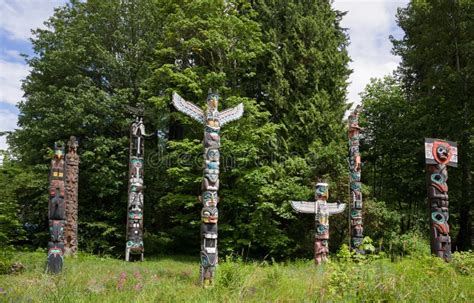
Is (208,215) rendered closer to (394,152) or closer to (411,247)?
(411,247)

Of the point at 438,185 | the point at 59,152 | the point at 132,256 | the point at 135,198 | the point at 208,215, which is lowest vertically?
the point at 132,256

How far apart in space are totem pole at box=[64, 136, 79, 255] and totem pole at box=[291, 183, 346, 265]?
27.2 feet

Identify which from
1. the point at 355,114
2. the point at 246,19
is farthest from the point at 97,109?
the point at 355,114

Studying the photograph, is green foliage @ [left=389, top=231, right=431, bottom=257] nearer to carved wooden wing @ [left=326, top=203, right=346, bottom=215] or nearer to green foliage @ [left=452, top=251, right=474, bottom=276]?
green foliage @ [left=452, top=251, right=474, bottom=276]

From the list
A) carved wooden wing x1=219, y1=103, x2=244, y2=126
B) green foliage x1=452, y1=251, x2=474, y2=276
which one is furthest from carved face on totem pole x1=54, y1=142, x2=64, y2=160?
green foliage x1=452, y1=251, x2=474, y2=276

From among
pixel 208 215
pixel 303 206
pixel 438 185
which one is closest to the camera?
pixel 208 215

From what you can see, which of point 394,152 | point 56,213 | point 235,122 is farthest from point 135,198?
point 394,152

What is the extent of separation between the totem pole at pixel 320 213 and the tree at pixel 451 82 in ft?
23.3

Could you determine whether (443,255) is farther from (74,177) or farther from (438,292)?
(74,177)

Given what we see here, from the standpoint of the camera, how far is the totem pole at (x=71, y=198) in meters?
15.2

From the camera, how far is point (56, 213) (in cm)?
1157

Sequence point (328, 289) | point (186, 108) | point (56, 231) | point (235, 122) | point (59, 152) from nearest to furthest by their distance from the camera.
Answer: point (328, 289) → point (186, 108) → point (56, 231) → point (59, 152) → point (235, 122)

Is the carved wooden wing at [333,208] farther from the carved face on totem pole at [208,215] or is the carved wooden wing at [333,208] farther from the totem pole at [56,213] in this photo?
the totem pole at [56,213]

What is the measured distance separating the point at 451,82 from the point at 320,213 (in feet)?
31.4
